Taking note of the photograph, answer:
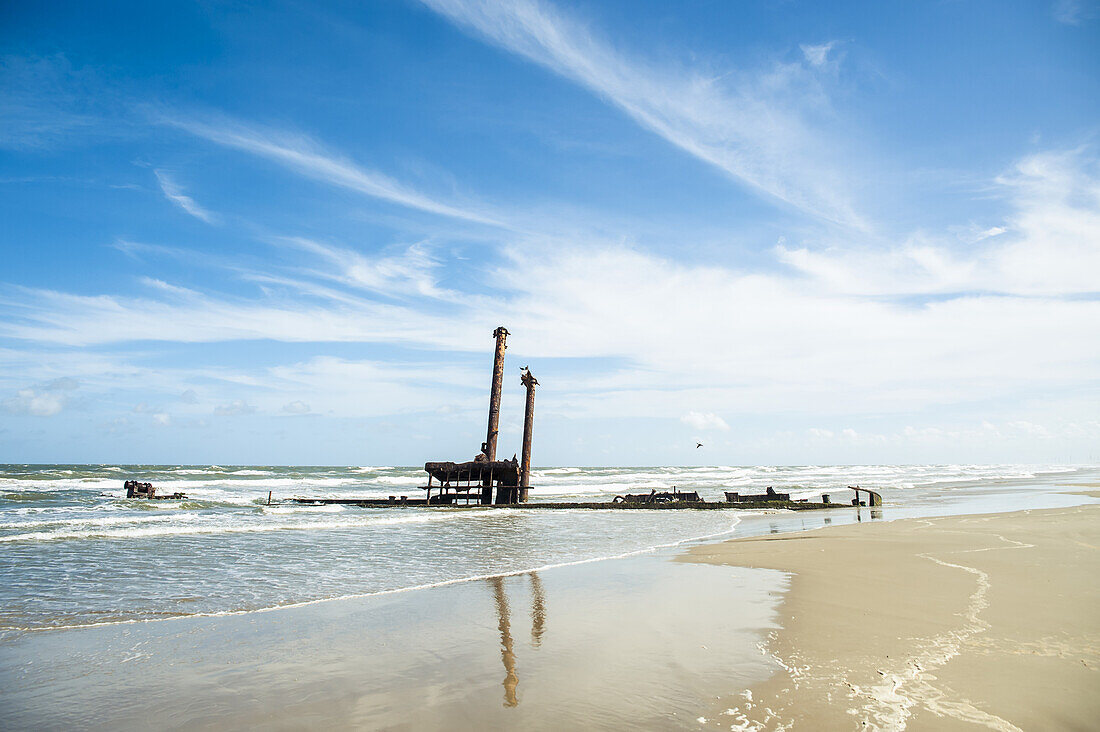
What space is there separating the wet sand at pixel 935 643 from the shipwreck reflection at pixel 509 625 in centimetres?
154

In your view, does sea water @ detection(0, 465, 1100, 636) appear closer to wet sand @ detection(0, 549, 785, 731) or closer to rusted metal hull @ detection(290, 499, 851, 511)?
rusted metal hull @ detection(290, 499, 851, 511)

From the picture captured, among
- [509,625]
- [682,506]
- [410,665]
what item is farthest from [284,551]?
[682,506]

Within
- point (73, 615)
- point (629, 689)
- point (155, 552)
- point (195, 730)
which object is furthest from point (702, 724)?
point (155, 552)

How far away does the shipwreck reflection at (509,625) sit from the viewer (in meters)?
4.66

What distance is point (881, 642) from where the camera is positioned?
18.1 ft

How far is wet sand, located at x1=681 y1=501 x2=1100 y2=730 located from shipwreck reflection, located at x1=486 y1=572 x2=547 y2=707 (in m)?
1.54

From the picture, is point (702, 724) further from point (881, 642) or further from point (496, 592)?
point (496, 592)

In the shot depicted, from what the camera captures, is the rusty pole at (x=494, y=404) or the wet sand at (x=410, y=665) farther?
the rusty pole at (x=494, y=404)

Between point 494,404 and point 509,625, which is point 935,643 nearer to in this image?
point 509,625

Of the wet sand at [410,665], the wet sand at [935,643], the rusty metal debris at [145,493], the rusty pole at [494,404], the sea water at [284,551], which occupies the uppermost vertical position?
the rusty pole at [494,404]

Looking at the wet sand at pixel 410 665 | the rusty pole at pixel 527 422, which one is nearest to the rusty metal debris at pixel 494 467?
the rusty pole at pixel 527 422

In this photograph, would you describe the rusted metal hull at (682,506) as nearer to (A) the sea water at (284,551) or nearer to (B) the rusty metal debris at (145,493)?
(A) the sea water at (284,551)


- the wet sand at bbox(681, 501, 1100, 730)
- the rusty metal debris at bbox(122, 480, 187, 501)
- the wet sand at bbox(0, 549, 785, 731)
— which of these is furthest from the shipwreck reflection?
the rusty metal debris at bbox(122, 480, 187, 501)

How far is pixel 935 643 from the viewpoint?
17.7 feet
